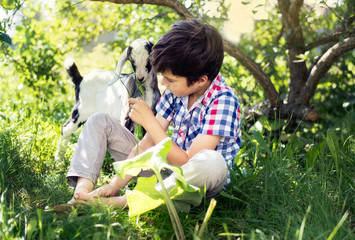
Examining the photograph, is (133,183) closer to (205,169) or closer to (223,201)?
(223,201)

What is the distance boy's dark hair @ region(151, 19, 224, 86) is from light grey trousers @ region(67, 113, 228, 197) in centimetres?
41

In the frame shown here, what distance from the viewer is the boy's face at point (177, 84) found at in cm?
187

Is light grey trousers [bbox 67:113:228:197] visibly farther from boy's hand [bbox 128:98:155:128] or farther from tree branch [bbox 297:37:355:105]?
tree branch [bbox 297:37:355:105]

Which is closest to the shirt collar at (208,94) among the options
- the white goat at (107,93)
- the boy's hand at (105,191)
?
the white goat at (107,93)

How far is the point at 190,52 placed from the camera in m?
1.84

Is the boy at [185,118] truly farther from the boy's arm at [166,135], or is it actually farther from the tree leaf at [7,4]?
the tree leaf at [7,4]

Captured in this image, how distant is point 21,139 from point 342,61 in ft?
9.02

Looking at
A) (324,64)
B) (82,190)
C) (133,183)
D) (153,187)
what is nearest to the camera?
(153,187)

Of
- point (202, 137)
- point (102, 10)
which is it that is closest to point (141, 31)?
point (102, 10)

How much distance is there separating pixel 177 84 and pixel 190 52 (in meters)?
0.16

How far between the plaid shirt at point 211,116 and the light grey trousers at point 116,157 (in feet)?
0.67

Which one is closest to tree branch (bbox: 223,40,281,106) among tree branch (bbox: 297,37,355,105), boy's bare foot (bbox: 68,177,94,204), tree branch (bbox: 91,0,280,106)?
tree branch (bbox: 91,0,280,106)

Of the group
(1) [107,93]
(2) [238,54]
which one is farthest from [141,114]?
(2) [238,54]

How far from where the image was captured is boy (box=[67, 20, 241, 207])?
5.98 feet
